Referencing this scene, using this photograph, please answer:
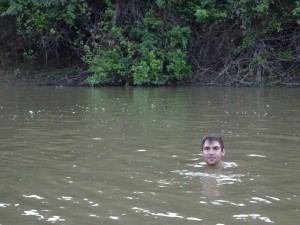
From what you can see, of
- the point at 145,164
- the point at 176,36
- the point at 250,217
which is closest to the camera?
the point at 250,217

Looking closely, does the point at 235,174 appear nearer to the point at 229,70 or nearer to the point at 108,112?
the point at 108,112

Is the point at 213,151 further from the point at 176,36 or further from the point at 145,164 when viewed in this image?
the point at 176,36

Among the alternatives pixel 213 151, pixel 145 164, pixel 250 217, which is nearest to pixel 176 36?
pixel 213 151

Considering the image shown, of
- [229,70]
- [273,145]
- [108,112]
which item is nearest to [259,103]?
[108,112]

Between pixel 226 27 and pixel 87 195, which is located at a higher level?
pixel 226 27

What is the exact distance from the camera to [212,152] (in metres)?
8.95

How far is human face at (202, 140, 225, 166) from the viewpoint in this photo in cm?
891

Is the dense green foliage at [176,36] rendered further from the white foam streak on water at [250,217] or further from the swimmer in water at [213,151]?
the white foam streak on water at [250,217]

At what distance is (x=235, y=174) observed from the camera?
Answer: 833cm

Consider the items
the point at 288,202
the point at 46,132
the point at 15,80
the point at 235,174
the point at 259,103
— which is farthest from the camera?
the point at 15,80

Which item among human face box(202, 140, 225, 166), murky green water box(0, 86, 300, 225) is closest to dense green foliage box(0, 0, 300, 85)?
murky green water box(0, 86, 300, 225)

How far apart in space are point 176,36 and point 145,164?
56.3ft

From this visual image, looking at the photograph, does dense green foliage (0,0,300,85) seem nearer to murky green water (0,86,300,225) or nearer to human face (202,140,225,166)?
murky green water (0,86,300,225)

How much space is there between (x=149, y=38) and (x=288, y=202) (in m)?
19.2
